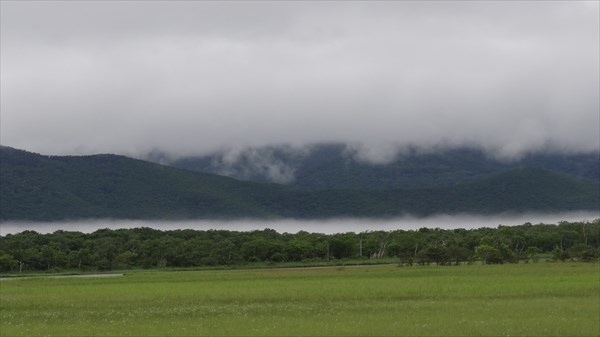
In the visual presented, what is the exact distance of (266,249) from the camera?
123m

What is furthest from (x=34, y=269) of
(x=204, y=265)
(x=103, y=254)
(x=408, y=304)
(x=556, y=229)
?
(x=556, y=229)

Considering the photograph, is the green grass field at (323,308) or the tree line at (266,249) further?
the tree line at (266,249)

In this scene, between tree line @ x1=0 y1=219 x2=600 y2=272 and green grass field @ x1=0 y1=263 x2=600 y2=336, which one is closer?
green grass field @ x1=0 y1=263 x2=600 y2=336

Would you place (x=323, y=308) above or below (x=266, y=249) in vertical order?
below

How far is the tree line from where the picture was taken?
338ft

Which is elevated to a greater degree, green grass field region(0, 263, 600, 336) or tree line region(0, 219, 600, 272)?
tree line region(0, 219, 600, 272)

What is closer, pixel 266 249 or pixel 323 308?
pixel 323 308

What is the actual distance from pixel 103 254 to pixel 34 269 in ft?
33.7

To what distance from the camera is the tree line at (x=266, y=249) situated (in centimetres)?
10312

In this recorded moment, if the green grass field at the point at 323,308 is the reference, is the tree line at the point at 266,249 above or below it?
above

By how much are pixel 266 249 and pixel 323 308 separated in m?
79.1

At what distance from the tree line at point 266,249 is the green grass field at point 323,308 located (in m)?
38.1

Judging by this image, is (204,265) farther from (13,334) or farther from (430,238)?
(13,334)

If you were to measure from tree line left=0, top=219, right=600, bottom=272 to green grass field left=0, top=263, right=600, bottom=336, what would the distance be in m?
38.1
